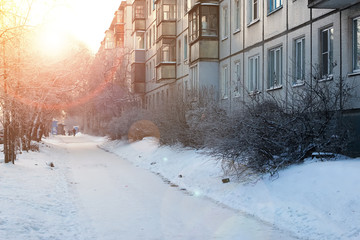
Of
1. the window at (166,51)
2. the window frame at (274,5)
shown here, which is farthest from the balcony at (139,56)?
the window frame at (274,5)

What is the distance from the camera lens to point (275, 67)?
19.5 metres

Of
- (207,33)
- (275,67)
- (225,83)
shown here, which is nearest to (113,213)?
(275,67)

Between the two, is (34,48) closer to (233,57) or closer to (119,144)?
(233,57)

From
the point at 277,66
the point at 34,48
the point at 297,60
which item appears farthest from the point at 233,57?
the point at 34,48

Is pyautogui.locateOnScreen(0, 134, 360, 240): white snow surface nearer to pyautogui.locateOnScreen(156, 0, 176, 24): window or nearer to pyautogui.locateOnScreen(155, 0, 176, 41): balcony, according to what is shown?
pyautogui.locateOnScreen(155, 0, 176, 41): balcony

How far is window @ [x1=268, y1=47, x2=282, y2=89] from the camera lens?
1889 cm

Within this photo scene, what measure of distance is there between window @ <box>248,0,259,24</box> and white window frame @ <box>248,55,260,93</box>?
1.62m

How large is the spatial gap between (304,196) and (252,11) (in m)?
13.9

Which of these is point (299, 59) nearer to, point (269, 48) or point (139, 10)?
point (269, 48)

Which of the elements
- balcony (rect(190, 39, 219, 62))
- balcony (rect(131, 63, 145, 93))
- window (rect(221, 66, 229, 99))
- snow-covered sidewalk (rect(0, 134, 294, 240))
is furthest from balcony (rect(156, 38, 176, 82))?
snow-covered sidewalk (rect(0, 134, 294, 240))

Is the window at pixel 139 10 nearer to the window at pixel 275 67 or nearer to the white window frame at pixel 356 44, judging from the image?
the window at pixel 275 67

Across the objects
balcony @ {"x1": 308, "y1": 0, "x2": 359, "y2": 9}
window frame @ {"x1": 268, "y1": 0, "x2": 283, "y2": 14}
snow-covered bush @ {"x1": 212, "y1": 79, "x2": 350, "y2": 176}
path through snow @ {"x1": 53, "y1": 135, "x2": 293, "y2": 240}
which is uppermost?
window frame @ {"x1": 268, "y1": 0, "x2": 283, "y2": 14}

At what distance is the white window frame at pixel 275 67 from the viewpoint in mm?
18837

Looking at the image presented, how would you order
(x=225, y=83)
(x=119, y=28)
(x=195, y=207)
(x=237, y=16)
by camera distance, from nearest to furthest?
(x=195, y=207) → (x=237, y=16) → (x=225, y=83) → (x=119, y=28)
